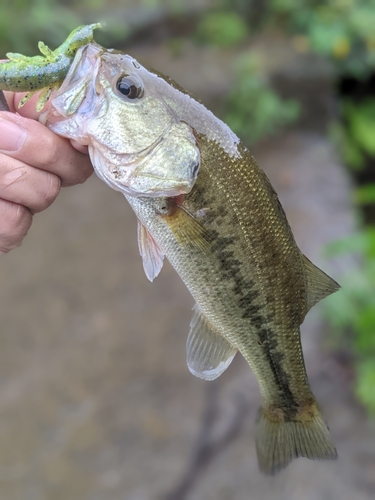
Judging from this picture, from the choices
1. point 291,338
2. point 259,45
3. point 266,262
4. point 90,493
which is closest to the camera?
point 266,262

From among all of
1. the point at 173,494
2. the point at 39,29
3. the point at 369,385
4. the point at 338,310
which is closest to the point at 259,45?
the point at 39,29

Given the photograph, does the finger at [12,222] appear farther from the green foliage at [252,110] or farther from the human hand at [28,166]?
the green foliage at [252,110]

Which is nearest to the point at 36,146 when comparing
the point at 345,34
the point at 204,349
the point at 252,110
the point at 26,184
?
the point at 26,184

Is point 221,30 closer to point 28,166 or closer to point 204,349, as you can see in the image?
point 28,166

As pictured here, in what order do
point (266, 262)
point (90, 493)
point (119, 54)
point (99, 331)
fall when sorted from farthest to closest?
point (99, 331) → point (90, 493) → point (266, 262) → point (119, 54)

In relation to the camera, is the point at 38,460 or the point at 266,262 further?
the point at 38,460

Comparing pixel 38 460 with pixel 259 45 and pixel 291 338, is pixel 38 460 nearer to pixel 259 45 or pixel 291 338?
pixel 291 338

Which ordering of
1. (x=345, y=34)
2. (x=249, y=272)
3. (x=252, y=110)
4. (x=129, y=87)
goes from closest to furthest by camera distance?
(x=129, y=87), (x=249, y=272), (x=252, y=110), (x=345, y=34)

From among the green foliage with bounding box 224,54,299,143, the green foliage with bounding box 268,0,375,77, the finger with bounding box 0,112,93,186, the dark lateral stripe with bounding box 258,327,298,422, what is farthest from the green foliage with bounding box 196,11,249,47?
the dark lateral stripe with bounding box 258,327,298,422
